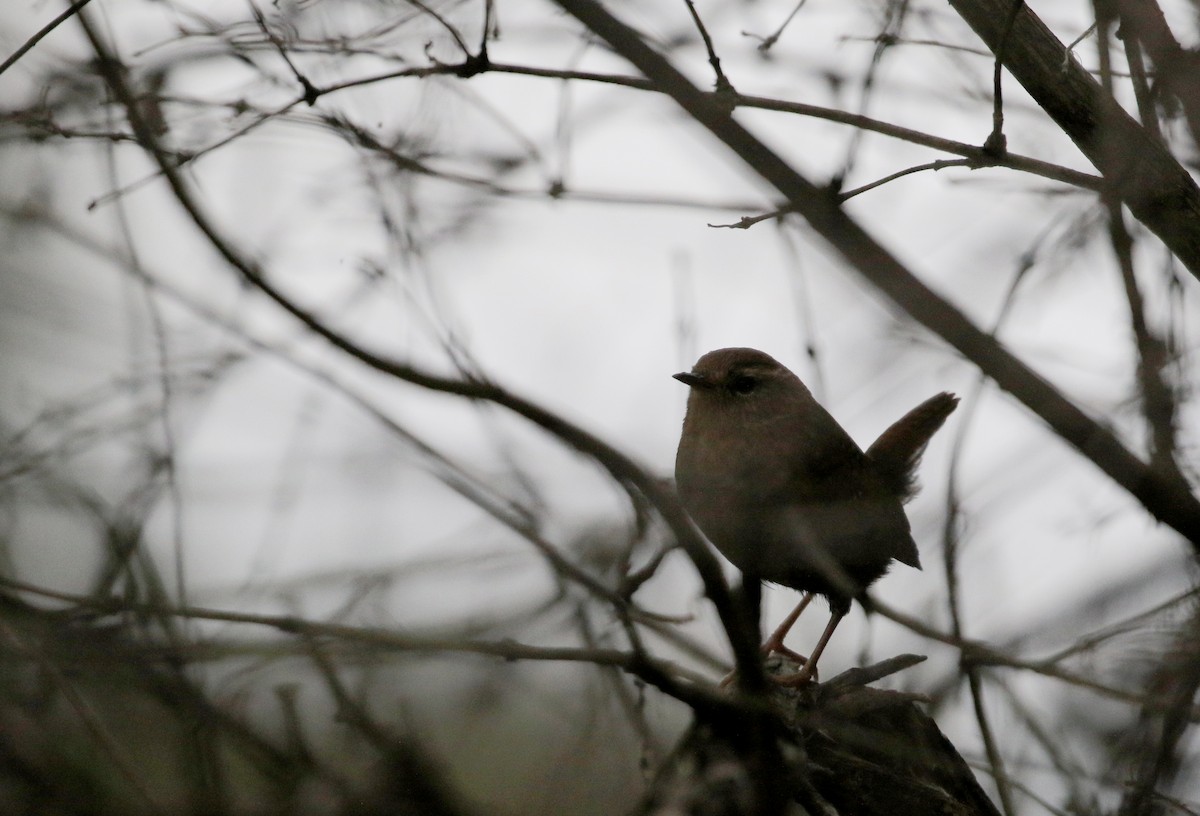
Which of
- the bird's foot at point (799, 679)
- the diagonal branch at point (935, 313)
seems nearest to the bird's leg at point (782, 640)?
the bird's foot at point (799, 679)

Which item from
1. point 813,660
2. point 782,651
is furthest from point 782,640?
point 813,660

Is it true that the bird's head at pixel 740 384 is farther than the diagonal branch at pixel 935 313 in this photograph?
Yes

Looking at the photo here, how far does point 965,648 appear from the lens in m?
2.19

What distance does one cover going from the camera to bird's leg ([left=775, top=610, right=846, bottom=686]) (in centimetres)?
378

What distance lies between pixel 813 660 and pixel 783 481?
0.64 m

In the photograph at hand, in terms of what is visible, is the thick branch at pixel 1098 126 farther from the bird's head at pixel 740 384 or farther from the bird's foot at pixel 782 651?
the bird's foot at pixel 782 651

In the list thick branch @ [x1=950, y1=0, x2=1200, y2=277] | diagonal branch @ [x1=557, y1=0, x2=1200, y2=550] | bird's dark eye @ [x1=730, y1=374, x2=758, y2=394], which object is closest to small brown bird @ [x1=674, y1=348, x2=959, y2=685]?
bird's dark eye @ [x1=730, y1=374, x2=758, y2=394]

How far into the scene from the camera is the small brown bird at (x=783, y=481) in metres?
3.70

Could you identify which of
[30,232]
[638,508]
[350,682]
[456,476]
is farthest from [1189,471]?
[30,232]

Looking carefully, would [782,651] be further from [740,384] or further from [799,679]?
[740,384]

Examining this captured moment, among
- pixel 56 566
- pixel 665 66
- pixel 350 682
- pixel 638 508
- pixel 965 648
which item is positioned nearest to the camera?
pixel 965 648

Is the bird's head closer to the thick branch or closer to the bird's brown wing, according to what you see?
the bird's brown wing

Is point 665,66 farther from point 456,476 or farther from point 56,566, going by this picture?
point 56,566

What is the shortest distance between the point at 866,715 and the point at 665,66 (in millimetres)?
1979
